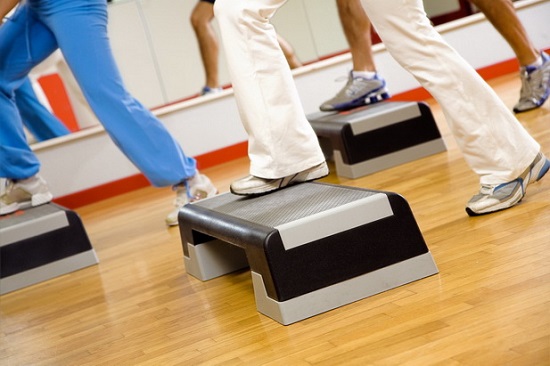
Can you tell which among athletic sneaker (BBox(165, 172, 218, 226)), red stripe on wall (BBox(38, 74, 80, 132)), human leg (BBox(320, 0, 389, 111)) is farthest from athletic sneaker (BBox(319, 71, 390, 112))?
red stripe on wall (BBox(38, 74, 80, 132))

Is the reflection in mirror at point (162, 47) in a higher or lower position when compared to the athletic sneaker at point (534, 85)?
higher

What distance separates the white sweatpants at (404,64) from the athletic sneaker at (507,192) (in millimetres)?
44

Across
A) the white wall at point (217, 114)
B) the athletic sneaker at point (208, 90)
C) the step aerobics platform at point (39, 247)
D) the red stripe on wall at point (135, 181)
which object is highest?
the step aerobics platform at point (39, 247)

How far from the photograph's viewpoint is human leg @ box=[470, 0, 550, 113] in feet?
10.4

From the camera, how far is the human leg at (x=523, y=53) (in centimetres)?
318

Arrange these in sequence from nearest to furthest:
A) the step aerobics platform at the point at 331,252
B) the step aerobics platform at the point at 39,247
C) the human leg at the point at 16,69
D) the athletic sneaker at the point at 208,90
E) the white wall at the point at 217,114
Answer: the step aerobics platform at the point at 331,252, the step aerobics platform at the point at 39,247, the human leg at the point at 16,69, the white wall at the point at 217,114, the athletic sneaker at the point at 208,90

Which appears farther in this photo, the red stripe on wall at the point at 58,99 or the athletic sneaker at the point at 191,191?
the red stripe on wall at the point at 58,99

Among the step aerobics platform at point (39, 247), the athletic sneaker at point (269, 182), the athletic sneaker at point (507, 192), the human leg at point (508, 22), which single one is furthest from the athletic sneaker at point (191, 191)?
the athletic sneaker at point (507, 192)

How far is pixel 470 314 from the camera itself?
1.41 metres

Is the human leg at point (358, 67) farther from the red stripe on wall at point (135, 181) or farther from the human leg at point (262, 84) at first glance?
the human leg at point (262, 84)

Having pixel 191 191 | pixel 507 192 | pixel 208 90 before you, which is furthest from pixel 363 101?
pixel 208 90

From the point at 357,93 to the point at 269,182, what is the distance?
1.36 metres

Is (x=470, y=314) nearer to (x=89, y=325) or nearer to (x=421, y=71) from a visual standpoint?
(x=421, y=71)

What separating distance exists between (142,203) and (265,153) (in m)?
2.08
